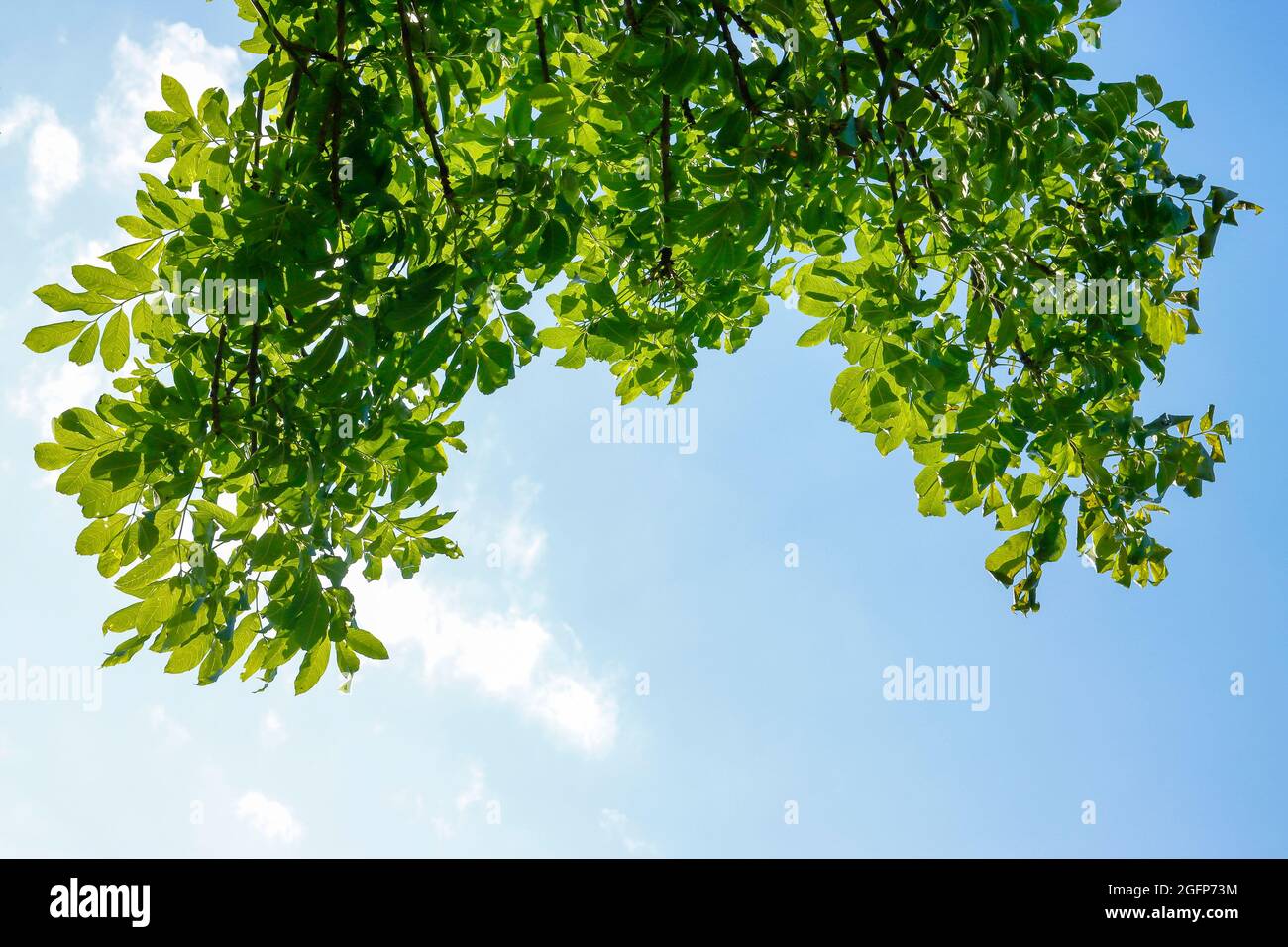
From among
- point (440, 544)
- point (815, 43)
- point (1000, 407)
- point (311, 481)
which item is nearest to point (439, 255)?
point (311, 481)

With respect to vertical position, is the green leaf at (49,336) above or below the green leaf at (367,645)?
above

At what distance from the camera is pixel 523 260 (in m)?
3.22

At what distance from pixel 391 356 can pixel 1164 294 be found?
10.4 ft

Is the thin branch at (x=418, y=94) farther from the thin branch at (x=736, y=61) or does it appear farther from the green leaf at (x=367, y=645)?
the green leaf at (x=367, y=645)

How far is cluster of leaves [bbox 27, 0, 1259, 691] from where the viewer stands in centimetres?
311

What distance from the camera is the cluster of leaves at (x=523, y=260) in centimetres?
311

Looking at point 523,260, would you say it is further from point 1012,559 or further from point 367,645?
point 1012,559

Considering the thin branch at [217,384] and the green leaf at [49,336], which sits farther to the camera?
the green leaf at [49,336]

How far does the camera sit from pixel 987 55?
121 inches

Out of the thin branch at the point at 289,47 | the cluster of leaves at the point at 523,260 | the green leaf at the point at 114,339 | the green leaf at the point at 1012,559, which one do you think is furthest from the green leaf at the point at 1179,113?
the green leaf at the point at 114,339

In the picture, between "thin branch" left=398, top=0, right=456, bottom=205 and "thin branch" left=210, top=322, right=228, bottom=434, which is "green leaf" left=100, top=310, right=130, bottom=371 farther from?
"thin branch" left=398, top=0, right=456, bottom=205

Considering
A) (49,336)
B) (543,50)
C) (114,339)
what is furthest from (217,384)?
(543,50)

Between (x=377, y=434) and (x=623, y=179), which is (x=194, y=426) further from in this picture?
(x=623, y=179)

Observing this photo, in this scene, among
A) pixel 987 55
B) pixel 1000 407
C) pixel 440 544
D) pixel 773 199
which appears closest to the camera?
pixel 987 55
